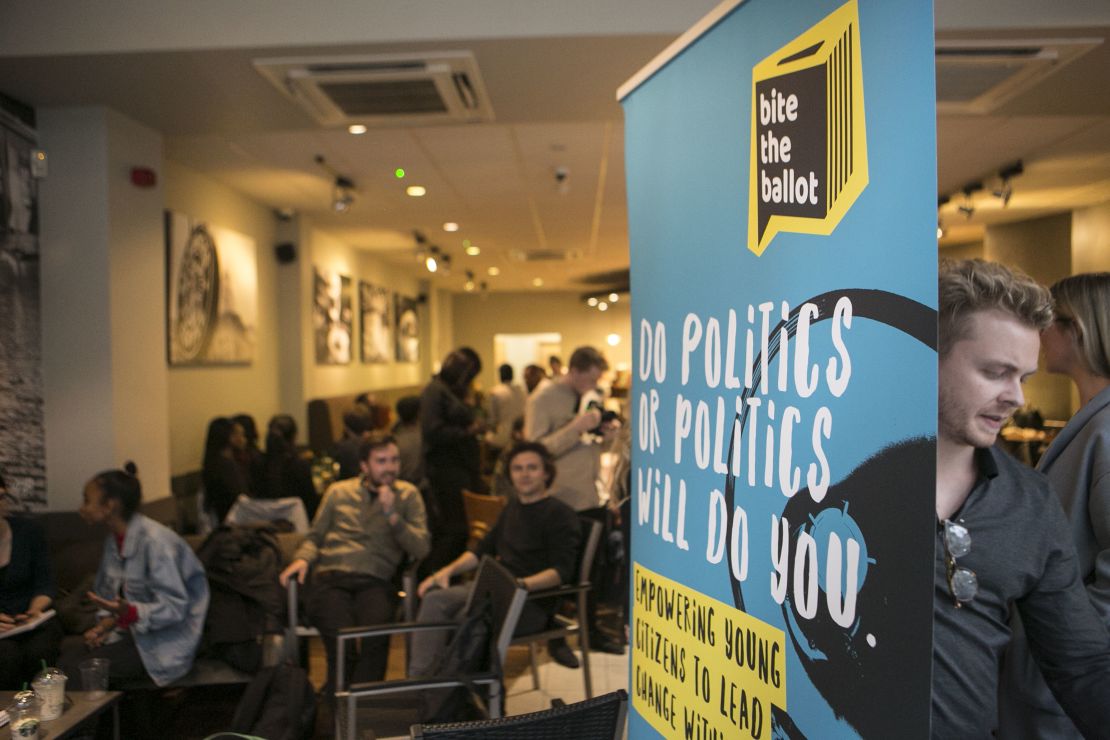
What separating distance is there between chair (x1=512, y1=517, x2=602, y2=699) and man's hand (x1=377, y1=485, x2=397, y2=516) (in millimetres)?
889

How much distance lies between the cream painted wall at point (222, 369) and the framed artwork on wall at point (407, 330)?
5.22 metres

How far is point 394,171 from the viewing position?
657 cm

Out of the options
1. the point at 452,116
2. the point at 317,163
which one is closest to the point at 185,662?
the point at 452,116

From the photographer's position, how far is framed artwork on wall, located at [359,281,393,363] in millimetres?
11297

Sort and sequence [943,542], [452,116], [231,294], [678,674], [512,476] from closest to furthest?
[943,542] < [678,674] < [512,476] < [452,116] < [231,294]

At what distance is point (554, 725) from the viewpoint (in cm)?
180

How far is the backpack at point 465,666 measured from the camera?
2693mm

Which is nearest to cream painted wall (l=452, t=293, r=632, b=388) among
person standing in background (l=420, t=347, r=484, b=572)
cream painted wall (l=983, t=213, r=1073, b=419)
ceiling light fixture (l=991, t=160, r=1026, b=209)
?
cream painted wall (l=983, t=213, r=1073, b=419)

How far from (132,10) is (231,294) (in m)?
3.87

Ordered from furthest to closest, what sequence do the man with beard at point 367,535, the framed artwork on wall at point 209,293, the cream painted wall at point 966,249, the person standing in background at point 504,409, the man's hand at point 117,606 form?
the cream painted wall at point 966,249 < the person standing in background at point 504,409 < the framed artwork on wall at point 209,293 < the man with beard at point 367,535 < the man's hand at point 117,606

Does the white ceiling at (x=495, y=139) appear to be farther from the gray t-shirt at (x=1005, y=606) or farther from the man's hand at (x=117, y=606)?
the gray t-shirt at (x=1005, y=606)

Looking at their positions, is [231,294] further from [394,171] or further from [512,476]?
[512,476]

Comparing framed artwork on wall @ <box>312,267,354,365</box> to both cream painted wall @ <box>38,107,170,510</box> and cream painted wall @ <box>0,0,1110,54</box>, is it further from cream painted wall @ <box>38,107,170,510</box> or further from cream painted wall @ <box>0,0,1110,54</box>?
cream painted wall @ <box>0,0,1110,54</box>

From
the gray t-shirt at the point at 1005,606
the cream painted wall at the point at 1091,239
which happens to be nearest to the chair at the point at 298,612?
the gray t-shirt at the point at 1005,606
